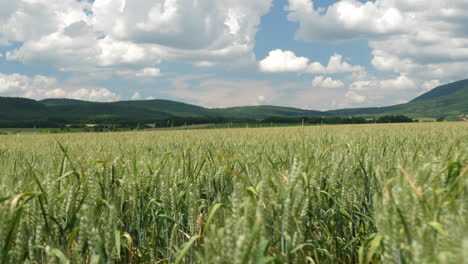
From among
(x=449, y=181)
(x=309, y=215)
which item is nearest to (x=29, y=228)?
(x=309, y=215)

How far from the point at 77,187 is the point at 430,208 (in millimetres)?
1564

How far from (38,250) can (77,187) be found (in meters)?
0.34

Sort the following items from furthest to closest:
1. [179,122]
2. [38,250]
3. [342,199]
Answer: [179,122] < [342,199] < [38,250]

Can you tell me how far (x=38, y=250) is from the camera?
1.45 metres

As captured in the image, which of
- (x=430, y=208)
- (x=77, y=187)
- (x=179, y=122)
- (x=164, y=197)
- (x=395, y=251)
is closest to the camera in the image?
(x=395, y=251)

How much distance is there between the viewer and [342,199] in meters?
2.17

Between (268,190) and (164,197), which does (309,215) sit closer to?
(268,190)

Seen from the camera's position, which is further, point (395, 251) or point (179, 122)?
point (179, 122)

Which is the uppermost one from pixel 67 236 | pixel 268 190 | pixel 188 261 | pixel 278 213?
pixel 268 190

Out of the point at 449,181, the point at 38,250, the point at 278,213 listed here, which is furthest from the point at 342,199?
the point at 38,250

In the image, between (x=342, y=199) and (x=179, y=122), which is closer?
(x=342, y=199)

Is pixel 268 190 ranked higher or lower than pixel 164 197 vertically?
higher

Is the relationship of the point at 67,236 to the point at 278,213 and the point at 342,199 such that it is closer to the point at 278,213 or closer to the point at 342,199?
the point at 278,213

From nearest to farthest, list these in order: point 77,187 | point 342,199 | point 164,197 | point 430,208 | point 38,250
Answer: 1. point 430,208
2. point 38,250
3. point 77,187
4. point 164,197
5. point 342,199
